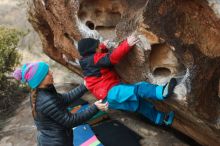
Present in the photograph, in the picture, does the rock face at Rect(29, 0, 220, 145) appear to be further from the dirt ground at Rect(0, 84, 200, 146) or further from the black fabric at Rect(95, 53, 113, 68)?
the dirt ground at Rect(0, 84, 200, 146)

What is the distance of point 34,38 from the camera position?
1230 centimetres

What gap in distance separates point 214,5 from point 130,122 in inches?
134

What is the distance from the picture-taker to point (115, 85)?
18.2 feet

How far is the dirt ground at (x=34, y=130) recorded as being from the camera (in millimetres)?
6707

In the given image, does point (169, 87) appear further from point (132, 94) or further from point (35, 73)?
point (35, 73)

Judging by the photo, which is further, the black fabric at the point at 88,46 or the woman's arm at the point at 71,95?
the black fabric at the point at 88,46

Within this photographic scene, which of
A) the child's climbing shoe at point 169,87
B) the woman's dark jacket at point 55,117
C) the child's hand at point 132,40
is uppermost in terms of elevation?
the child's hand at point 132,40

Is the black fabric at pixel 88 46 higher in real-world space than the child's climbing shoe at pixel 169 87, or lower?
higher

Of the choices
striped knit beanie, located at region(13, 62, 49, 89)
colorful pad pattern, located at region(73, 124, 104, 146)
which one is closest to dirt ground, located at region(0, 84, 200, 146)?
colorful pad pattern, located at region(73, 124, 104, 146)

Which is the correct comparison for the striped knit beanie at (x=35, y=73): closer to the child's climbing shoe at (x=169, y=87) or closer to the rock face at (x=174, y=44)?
the rock face at (x=174, y=44)

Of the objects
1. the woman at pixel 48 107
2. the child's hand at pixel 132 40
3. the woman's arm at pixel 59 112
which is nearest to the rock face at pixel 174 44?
the child's hand at pixel 132 40

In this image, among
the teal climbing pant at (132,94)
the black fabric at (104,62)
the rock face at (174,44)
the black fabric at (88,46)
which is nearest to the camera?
the rock face at (174,44)

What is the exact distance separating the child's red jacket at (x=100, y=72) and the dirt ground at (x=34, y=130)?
144cm

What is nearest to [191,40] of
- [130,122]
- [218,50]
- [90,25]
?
[218,50]
